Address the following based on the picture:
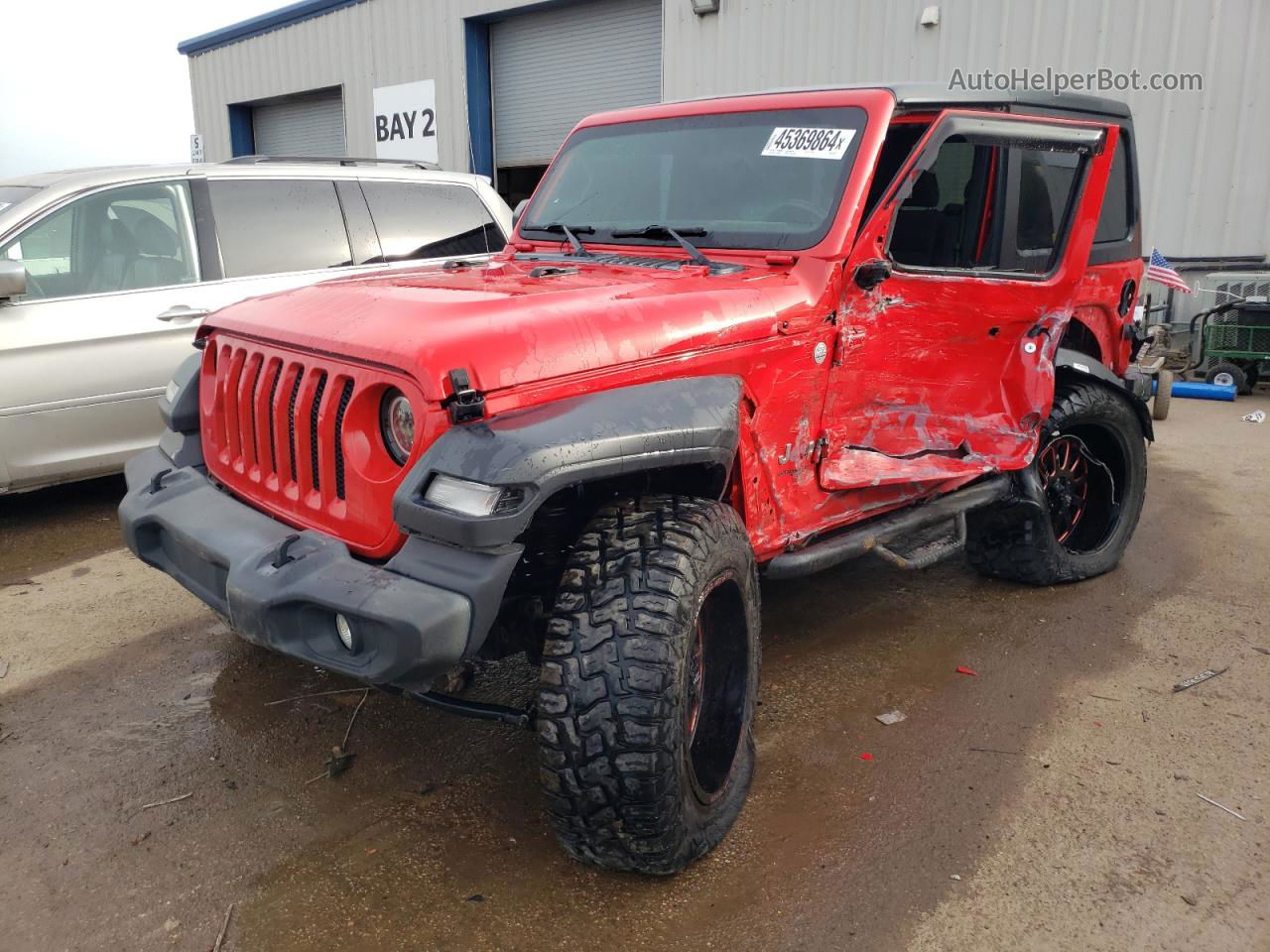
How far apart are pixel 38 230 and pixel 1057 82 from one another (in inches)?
325

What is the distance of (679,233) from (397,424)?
1357 mm

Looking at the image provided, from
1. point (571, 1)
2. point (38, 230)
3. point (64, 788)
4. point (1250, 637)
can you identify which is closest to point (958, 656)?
point (1250, 637)

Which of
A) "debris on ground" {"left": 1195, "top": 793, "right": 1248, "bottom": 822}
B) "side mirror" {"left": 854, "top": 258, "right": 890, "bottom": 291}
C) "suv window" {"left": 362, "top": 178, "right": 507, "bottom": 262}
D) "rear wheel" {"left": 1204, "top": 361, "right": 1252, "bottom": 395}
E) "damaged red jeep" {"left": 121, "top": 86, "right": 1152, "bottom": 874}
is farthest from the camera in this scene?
"rear wheel" {"left": 1204, "top": 361, "right": 1252, "bottom": 395}

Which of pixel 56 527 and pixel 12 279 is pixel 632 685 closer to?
pixel 12 279

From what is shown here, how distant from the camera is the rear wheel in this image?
9008 millimetres

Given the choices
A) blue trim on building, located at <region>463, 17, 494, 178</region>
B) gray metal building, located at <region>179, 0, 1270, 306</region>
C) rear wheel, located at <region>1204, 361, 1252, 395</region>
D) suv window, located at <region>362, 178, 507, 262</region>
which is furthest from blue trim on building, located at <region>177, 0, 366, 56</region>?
rear wheel, located at <region>1204, 361, 1252, 395</region>

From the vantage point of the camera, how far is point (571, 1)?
12.4 m

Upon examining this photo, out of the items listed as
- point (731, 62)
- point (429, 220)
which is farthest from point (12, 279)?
point (731, 62)

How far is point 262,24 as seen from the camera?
656 inches

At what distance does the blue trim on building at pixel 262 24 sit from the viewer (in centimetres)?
1536

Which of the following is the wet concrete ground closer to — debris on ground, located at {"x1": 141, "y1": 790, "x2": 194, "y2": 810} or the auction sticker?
debris on ground, located at {"x1": 141, "y1": 790, "x2": 194, "y2": 810}

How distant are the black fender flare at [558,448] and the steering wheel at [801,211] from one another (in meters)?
0.91

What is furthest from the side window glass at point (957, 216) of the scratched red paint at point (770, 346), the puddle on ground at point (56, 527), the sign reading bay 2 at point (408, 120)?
the sign reading bay 2 at point (408, 120)

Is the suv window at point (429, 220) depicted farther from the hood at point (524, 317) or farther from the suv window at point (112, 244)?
the hood at point (524, 317)
